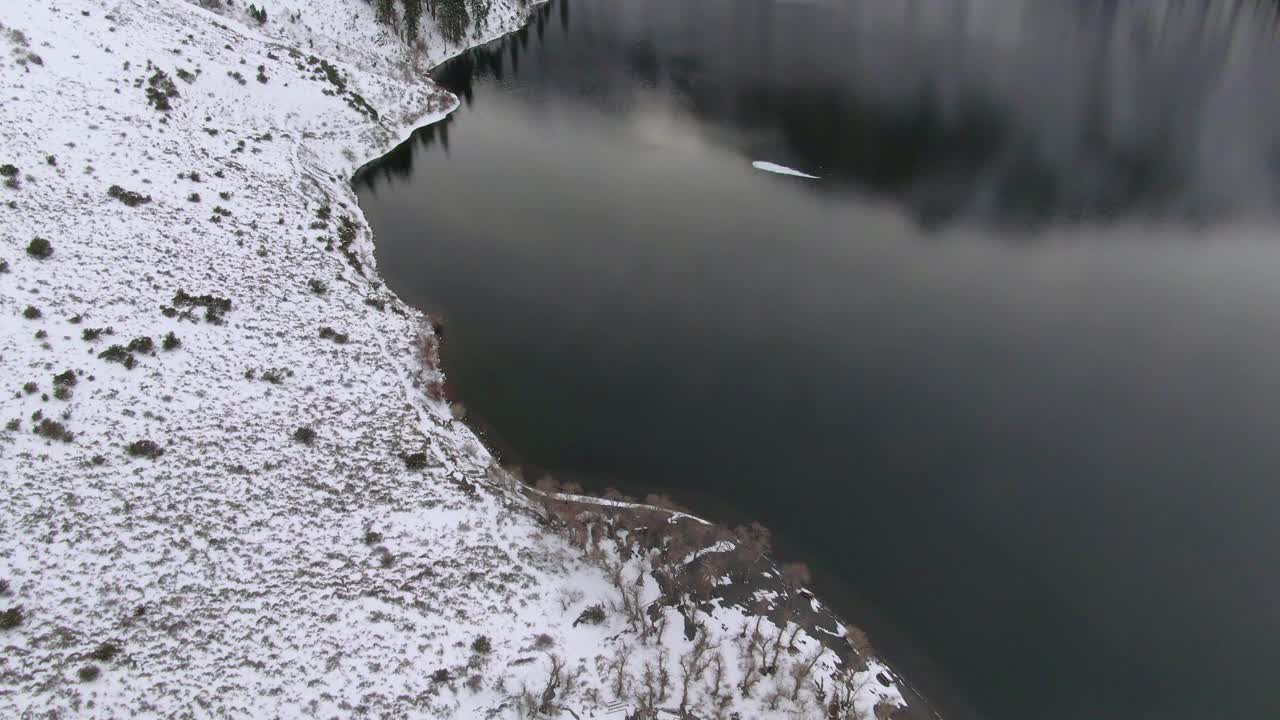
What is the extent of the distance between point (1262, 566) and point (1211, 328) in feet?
50.3

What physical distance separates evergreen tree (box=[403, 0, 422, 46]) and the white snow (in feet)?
127

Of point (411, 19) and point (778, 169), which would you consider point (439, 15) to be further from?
point (778, 169)

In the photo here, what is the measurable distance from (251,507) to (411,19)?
59605 mm

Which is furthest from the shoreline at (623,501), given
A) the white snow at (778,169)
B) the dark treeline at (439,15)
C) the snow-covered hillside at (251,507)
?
the dark treeline at (439,15)

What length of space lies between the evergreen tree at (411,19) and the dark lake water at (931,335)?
8.77 metres

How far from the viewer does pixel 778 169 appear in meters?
50.8

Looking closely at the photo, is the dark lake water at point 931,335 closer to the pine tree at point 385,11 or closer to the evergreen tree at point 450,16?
the pine tree at point 385,11

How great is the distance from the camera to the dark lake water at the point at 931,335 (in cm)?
2375

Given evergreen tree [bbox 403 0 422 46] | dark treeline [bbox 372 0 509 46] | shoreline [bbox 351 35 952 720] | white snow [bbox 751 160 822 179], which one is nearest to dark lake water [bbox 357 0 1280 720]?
shoreline [bbox 351 35 952 720]

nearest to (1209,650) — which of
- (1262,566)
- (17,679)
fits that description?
(1262,566)

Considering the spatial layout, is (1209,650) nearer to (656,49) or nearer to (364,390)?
(364,390)

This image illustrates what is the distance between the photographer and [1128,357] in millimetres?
33594

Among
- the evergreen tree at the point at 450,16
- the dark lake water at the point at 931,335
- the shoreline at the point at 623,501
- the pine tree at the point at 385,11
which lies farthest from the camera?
the evergreen tree at the point at 450,16

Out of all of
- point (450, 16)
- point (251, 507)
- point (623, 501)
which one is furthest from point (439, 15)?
point (623, 501)
